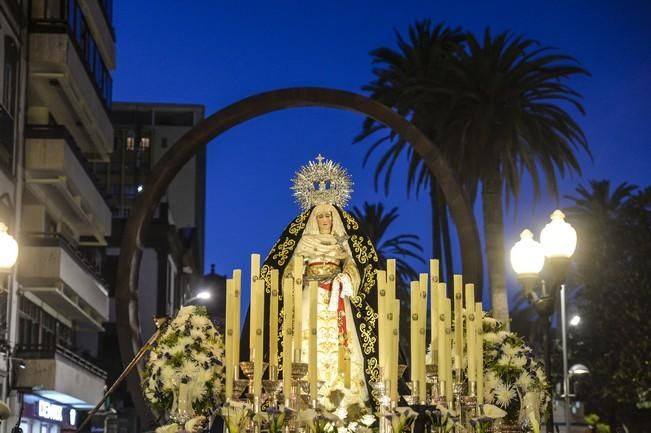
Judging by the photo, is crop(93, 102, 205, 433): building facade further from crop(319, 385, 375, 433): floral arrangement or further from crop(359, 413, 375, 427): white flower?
crop(359, 413, 375, 427): white flower

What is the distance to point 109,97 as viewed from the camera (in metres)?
42.9

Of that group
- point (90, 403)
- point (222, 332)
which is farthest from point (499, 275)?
point (222, 332)

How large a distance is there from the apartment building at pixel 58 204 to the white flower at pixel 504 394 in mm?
21395

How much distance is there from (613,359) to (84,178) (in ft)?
66.8

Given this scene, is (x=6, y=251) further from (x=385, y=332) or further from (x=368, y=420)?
(x=385, y=332)

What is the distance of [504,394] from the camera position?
12734 mm

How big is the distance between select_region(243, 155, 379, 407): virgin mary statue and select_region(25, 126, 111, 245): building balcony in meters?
19.3

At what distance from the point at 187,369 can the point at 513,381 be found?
345cm

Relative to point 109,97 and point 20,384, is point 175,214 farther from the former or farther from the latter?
point 20,384

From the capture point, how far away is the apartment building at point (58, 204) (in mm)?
32875

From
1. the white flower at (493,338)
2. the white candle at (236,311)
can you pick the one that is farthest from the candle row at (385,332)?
the white flower at (493,338)

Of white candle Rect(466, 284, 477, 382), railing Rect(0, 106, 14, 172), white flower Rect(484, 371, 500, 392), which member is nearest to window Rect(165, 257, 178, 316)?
railing Rect(0, 106, 14, 172)

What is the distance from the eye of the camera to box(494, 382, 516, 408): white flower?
1272cm

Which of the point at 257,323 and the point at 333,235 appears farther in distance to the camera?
the point at 333,235
